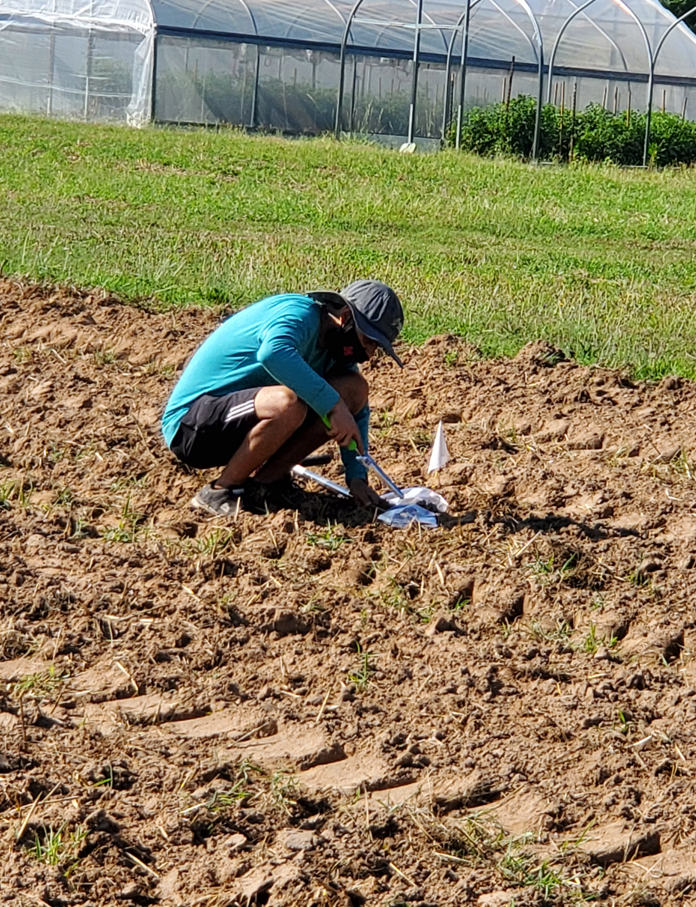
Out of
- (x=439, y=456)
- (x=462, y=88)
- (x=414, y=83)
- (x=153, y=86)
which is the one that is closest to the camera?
(x=439, y=456)

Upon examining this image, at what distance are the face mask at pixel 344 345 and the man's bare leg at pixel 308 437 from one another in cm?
9

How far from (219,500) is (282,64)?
19.2 metres

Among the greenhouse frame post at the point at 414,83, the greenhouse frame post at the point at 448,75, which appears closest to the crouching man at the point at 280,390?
the greenhouse frame post at the point at 414,83

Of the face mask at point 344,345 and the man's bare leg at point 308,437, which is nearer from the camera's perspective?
the face mask at point 344,345

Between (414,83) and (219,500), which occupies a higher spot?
(414,83)

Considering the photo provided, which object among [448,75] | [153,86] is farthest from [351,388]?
[448,75]

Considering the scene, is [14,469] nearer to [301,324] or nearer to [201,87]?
[301,324]

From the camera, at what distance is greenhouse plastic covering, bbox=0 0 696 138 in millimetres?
22453

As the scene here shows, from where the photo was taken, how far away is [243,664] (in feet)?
13.8

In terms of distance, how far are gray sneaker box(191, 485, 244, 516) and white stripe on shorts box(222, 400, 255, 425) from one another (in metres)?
0.35

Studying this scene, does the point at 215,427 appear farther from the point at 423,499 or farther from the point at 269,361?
the point at 423,499

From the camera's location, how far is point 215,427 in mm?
5195

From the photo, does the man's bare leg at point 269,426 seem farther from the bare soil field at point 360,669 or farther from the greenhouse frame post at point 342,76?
the greenhouse frame post at point 342,76

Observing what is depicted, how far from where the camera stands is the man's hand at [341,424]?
4.88 m
